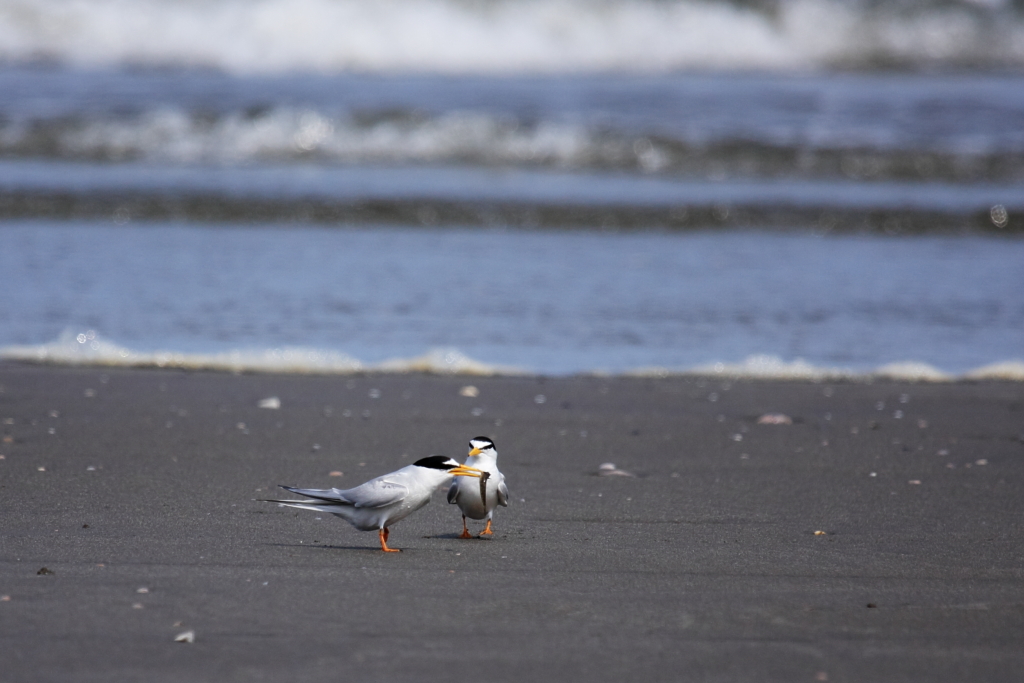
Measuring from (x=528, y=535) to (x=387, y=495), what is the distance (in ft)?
2.07

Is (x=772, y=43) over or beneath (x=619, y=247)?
over

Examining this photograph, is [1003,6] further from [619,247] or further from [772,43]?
[619,247]

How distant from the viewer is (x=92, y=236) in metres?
11.7

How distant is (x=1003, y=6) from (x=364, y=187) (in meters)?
21.2

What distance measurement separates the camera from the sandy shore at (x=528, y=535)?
308cm

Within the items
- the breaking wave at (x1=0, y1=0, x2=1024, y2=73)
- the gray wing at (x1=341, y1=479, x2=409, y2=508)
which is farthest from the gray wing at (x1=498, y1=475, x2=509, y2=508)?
the breaking wave at (x1=0, y1=0, x2=1024, y2=73)

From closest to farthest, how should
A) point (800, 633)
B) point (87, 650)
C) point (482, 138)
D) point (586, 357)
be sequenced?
point (87, 650)
point (800, 633)
point (586, 357)
point (482, 138)

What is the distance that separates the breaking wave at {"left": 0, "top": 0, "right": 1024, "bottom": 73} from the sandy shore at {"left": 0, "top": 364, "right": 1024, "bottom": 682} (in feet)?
74.4

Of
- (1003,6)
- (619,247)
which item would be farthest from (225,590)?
(1003,6)

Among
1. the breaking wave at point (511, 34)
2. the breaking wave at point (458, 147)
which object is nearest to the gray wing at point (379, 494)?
the breaking wave at point (458, 147)

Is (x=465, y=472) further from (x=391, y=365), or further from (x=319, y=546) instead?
(x=391, y=365)


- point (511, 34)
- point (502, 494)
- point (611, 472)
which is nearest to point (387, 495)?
point (502, 494)

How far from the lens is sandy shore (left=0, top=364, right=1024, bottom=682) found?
3.08 meters

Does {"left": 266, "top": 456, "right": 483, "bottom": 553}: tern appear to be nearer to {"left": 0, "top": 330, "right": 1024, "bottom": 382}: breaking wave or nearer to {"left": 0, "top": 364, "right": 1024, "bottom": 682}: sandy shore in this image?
{"left": 0, "top": 364, "right": 1024, "bottom": 682}: sandy shore
